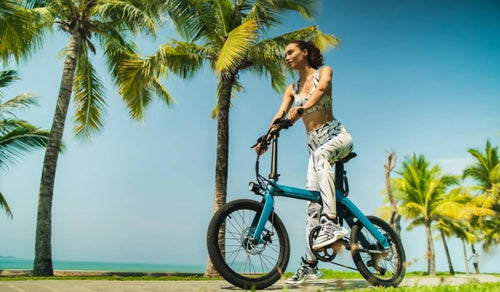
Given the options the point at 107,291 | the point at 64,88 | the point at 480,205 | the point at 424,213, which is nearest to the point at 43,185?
the point at 64,88

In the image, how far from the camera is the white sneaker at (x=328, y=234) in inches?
129

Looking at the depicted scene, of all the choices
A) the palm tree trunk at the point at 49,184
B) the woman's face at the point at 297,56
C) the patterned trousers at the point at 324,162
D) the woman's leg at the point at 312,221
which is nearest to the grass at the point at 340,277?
the woman's leg at the point at 312,221

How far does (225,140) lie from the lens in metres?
12.8

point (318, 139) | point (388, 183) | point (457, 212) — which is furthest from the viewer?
point (457, 212)

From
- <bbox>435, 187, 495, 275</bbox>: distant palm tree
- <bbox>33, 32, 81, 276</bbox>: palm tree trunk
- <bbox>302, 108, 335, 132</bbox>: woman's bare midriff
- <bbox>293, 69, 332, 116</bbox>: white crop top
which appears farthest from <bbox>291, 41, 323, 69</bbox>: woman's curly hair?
<bbox>435, 187, 495, 275</bbox>: distant palm tree

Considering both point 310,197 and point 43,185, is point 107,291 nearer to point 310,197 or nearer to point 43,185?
point 310,197

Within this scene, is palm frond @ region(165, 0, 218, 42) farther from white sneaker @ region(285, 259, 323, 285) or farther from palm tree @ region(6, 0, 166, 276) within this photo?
white sneaker @ region(285, 259, 323, 285)

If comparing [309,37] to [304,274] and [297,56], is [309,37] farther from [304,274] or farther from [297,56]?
[304,274]

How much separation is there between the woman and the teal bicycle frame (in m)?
0.16

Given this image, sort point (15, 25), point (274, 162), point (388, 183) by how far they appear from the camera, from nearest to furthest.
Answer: point (274, 162)
point (15, 25)
point (388, 183)

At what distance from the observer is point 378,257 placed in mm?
3816

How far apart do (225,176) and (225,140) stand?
1.09 m

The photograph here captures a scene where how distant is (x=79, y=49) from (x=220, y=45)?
5.11 metres

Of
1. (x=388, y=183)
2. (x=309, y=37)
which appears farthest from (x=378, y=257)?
(x=388, y=183)
